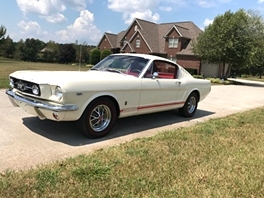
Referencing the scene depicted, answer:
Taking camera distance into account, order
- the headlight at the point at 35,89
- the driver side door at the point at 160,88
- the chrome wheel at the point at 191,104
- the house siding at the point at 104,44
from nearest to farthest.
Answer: the headlight at the point at 35,89 < the driver side door at the point at 160,88 < the chrome wheel at the point at 191,104 < the house siding at the point at 104,44

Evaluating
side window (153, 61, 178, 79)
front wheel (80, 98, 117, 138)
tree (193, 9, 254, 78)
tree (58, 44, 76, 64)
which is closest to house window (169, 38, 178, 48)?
tree (193, 9, 254, 78)

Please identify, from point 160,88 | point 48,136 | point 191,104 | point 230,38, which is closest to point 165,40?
point 230,38

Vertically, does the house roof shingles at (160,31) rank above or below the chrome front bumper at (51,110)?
above

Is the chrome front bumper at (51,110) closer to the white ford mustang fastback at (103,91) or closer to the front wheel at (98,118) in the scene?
the white ford mustang fastback at (103,91)

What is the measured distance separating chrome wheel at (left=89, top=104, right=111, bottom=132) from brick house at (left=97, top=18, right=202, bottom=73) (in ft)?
95.9

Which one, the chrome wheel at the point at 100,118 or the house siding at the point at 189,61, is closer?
the chrome wheel at the point at 100,118

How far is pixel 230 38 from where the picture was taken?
22.7 m

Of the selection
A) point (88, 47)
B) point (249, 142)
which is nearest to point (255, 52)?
point (249, 142)

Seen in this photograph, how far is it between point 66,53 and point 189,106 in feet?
177

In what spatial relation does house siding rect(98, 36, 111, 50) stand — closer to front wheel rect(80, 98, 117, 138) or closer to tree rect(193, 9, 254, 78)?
tree rect(193, 9, 254, 78)

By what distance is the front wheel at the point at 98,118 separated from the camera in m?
4.36

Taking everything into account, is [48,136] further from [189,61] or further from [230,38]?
[189,61]

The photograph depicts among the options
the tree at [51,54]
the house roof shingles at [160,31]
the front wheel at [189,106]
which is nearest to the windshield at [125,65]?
the front wheel at [189,106]

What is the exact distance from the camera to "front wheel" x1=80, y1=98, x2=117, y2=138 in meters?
4.36
